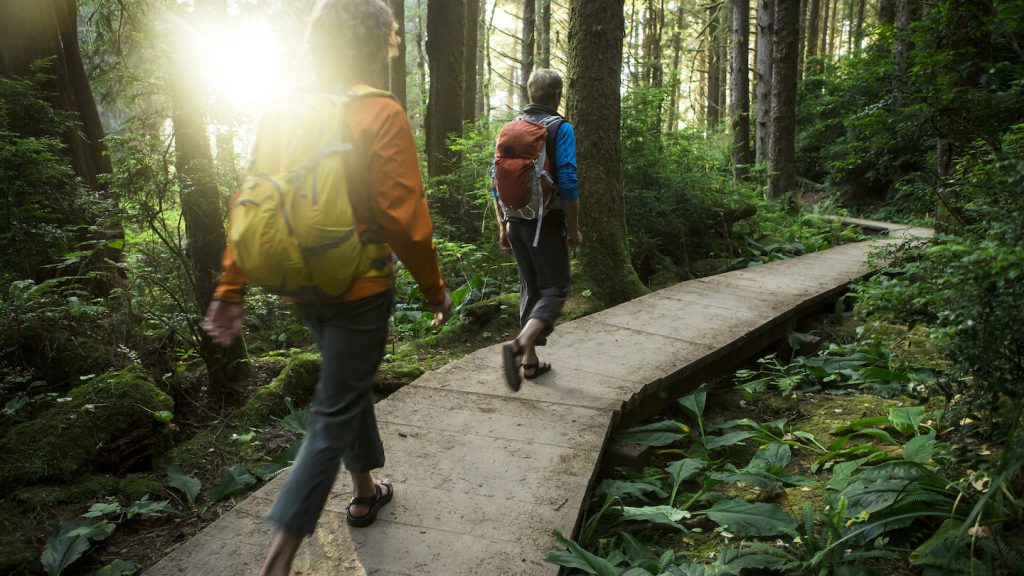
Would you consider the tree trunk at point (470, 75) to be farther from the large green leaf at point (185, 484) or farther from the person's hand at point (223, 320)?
the person's hand at point (223, 320)

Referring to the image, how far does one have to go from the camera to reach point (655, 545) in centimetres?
338

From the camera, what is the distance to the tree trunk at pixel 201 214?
16.5 ft

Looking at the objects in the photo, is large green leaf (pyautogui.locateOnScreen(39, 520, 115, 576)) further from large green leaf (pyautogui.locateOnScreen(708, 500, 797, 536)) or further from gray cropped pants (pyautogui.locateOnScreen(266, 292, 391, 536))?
large green leaf (pyautogui.locateOnScreen(708, 500, 797, 536))

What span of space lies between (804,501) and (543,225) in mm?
2286

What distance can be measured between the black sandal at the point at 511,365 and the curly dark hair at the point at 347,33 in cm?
210

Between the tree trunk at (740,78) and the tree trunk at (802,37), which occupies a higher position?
the tree trunk at (802,37)

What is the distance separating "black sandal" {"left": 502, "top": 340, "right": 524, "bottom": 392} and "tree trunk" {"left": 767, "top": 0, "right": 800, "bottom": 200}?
11.8 meters

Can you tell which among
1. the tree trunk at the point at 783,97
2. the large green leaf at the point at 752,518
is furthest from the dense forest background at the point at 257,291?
the tree trunk at the point at 783,97

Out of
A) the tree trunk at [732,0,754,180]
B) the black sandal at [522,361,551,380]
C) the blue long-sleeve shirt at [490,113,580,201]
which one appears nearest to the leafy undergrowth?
the black sandal at [522,361,551,380]

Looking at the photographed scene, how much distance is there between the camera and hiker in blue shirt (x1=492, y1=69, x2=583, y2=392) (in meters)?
4.24

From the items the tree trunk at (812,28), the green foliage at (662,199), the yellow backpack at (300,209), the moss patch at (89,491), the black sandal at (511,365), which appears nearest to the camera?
the yellow backpack at (300,209)

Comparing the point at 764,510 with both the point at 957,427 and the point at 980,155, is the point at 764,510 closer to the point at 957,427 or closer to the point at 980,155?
the point at 957,427

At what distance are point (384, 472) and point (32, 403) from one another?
2.81m

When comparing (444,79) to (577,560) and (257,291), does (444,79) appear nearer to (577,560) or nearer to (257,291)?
(257,291)
